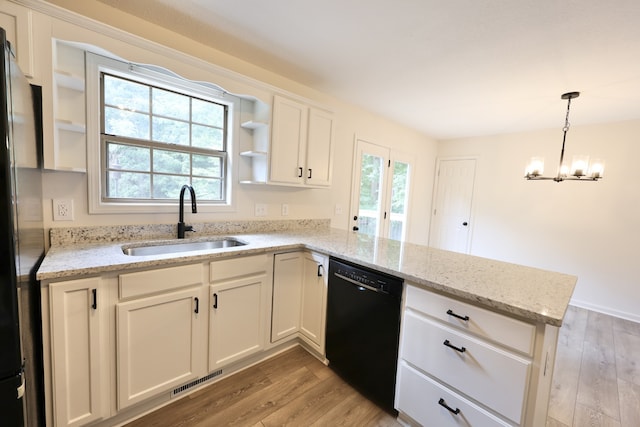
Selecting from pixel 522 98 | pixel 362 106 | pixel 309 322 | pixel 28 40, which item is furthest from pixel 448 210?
pixel 28 40

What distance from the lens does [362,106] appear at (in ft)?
10.6

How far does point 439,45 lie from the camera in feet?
6.00

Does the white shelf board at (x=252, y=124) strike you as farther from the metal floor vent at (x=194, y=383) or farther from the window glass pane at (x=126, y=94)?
the metal floor vent at (x=194, y=383)

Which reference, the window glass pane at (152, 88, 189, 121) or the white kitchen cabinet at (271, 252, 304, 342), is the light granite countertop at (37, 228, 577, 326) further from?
the window glass pane at (152, 88, 189, 121)

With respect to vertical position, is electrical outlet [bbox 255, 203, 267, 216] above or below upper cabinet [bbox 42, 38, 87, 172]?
below

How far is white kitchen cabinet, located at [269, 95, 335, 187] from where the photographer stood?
2254 millimetres

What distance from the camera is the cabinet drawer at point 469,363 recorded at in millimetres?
1083

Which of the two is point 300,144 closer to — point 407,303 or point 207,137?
point 207,137

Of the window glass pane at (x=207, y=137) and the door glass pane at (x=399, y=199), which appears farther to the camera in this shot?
the door glass pane at (x=399, y=199)

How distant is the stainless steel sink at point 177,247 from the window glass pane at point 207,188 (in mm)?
423

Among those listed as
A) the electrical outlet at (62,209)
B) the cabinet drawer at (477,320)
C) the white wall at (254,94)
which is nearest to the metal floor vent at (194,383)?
the white wall at (254,94)

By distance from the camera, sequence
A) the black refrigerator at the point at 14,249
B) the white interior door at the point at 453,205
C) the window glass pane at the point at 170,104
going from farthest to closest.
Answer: the white interior door at the point at 453,205 < the window glass pane at the point at 170,104 < the black refrigerator at the point at 14,249

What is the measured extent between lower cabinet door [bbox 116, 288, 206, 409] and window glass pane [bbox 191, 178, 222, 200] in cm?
97

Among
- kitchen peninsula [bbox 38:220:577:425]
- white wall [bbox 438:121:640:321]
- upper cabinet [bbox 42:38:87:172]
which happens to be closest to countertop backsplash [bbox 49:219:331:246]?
kitchen peninsula [bbox 38:220:577:425]
